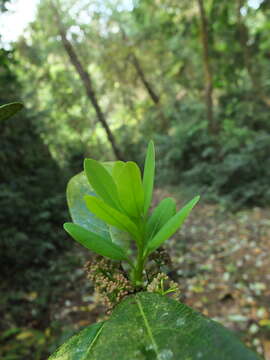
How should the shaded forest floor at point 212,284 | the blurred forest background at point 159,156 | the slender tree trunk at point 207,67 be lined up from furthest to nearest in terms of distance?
the slender tree trunk at point 207,67 → the blurred forest background at point 159,156 → the shaded forest floor at point 212,284

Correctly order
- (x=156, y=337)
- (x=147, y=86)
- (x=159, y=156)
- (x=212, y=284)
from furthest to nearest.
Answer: (x=147, y=86) < (x=159, y=156) < (x=212, y=284) < (x=156, y=337)

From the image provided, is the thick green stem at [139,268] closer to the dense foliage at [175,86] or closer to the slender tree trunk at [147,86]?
the dense foliage at [175,86]

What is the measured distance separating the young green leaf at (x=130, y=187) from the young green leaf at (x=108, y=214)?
25 mm

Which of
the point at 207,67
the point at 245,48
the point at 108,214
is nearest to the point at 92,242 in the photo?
the point at 108,214

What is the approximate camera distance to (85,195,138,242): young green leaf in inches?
17.6

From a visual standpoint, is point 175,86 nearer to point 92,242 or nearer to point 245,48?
point 245,48

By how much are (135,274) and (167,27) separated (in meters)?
8.48

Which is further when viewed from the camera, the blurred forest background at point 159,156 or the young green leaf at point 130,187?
the blurred forest background at point 159,156

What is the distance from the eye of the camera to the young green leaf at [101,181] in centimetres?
47

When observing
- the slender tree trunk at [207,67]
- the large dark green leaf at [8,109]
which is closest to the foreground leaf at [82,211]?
the large dark green leaf at [8,109]

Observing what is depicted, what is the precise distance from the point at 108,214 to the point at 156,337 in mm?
186

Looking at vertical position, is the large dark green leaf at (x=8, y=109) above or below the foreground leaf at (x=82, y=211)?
above

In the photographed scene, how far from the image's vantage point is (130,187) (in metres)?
0.47

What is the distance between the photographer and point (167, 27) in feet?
25.7
